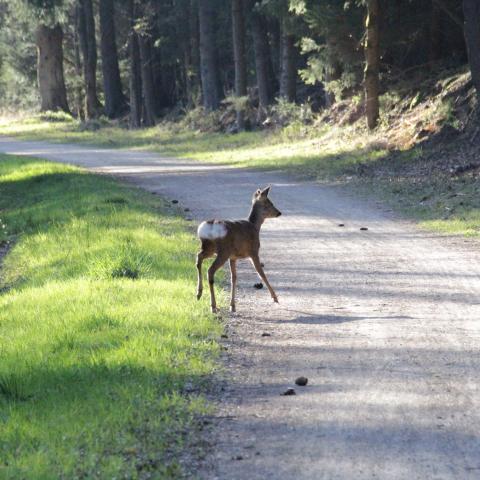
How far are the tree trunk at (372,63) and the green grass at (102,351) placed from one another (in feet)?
38.3

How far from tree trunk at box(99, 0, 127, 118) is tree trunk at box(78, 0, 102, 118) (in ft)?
3.77

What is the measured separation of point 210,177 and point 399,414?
1795 cm

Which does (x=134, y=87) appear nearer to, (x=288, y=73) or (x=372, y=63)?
(x=288, y=73)

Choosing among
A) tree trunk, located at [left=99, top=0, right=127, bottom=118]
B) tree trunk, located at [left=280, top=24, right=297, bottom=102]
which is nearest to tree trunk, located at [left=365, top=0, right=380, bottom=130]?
tree trunk, located at [left=280, top=24, right=297, bottom=102]

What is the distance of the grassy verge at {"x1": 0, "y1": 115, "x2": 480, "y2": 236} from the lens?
16641 mm

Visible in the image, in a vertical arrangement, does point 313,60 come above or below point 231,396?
above

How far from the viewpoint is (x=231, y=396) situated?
6.63 m

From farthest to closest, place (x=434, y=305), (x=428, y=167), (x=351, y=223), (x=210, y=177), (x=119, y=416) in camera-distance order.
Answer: (x=210, y=177)
(x=428, y=167)
(x=351, y=223)
(x=434, y=305)
(x=119, y=416)

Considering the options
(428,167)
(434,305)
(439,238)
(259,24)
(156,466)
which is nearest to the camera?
(156,466)

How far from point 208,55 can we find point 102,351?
35.4 metres

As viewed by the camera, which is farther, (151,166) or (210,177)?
(151,166)

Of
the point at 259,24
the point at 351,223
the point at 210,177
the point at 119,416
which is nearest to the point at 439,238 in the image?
the point at 351,223

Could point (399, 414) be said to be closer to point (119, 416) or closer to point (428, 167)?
point (119, 416)

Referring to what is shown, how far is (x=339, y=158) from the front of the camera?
25.2 m
